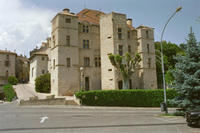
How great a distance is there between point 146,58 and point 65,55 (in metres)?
15.2

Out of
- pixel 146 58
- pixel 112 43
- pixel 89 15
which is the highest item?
pixel 89 15

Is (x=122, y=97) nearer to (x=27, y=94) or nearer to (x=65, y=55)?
Answer: (x=65, y=55)

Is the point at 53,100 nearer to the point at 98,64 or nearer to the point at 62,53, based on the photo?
the point at 62,53

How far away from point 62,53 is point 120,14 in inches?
485

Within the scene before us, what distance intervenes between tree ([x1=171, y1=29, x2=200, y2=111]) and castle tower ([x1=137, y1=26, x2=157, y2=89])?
18.0 metres

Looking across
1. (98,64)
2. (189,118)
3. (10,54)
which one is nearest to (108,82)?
(98,64)

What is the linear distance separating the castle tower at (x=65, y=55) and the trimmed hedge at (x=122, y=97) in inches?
219

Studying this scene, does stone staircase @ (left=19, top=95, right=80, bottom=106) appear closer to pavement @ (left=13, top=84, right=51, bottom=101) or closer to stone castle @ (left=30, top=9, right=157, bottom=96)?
stone castle @ (left=30, top=9, right=157, bottom=96)

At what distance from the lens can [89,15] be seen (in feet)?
126

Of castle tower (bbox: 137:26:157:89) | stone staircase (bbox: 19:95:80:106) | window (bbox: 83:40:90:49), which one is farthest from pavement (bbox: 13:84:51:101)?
castle tower (bbox: 137:26:157:89)

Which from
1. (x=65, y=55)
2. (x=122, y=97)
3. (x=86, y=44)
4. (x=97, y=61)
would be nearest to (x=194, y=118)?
(x=122, y=97)

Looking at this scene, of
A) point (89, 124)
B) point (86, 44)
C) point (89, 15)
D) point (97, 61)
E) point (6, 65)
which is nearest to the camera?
point (89, 124)

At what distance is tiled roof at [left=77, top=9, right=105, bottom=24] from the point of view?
119ft

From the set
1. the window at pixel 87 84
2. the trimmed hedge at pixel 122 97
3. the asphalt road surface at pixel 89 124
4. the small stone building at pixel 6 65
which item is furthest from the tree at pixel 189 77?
the small stone building at pixel 6 65
